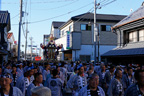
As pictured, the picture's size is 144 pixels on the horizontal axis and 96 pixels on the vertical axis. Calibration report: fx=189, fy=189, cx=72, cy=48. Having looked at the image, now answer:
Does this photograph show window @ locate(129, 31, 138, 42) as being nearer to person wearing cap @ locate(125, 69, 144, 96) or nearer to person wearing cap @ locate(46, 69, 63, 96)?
person wearing cap @ locate(46, 69, 63, 96)

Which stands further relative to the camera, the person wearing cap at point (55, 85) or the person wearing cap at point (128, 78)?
the person wearing cap at point (128, 78)

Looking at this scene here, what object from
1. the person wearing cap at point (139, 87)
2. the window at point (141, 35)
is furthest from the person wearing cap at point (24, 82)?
the window at point (141, 35)

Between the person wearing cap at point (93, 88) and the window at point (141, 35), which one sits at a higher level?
the window at point (141, 35)

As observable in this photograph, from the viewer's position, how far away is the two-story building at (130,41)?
49.3 feet

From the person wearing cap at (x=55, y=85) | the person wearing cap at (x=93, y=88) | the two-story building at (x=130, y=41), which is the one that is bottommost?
the person wearing cap at (x=55, y=85)

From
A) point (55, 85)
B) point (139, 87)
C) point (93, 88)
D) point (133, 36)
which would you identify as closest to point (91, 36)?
point (133, 36)

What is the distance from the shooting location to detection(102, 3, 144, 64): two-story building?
591 inches

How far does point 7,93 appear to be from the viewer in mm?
3984

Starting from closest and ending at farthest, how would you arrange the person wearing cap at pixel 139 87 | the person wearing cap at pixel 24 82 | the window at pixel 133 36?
the person wearing cap at pixel 139 87 < the person wearing cap at pixel 24 82 < the window at pixel 133 36

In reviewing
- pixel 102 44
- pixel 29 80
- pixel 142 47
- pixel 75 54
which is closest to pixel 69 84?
pixel 29 80

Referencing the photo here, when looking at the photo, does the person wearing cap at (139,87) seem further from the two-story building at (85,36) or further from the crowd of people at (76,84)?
the two-story building at (85,36)

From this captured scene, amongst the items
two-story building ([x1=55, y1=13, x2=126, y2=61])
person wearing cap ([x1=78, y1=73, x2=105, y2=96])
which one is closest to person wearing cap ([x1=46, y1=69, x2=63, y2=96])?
person wearing cap ([x1=78, y1=73, x2=105, y2=96])

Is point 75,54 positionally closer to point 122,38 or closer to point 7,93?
point 122,38

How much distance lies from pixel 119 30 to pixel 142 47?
166 inches
